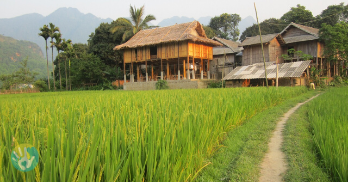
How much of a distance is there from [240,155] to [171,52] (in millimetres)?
15823

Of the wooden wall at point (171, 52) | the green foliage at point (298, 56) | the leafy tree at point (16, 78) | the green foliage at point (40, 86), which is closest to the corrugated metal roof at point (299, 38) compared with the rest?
the green foliage at point (298, 56)

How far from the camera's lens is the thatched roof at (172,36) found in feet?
56.4

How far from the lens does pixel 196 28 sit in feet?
63.6

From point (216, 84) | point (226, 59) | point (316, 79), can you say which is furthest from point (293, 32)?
point (216, 84)

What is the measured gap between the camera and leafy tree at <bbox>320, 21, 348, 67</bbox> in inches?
691

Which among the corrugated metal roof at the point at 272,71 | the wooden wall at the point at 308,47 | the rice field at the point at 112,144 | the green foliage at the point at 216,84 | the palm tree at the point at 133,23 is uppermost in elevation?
the palm tree at the point at 133,23

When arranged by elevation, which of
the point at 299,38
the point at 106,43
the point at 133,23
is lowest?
the point at 299,38

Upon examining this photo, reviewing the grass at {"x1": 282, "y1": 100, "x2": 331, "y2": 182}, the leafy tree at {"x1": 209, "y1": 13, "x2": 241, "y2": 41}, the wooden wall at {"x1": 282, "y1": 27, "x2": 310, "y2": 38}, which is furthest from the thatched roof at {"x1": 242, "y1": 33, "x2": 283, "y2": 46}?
the grass at {"x1": 282, "y1": 100, "x2": 331, "y2": 182}

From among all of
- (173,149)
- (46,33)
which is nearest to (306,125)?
(173,149)

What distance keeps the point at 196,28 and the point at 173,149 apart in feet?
61.5

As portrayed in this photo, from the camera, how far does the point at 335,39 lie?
17.6 m

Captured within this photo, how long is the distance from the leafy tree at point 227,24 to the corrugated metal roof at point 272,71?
19.4m

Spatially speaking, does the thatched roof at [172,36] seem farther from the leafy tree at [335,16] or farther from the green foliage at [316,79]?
the leafy tree at [335,16]

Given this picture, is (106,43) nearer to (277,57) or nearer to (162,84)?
(162,84)
